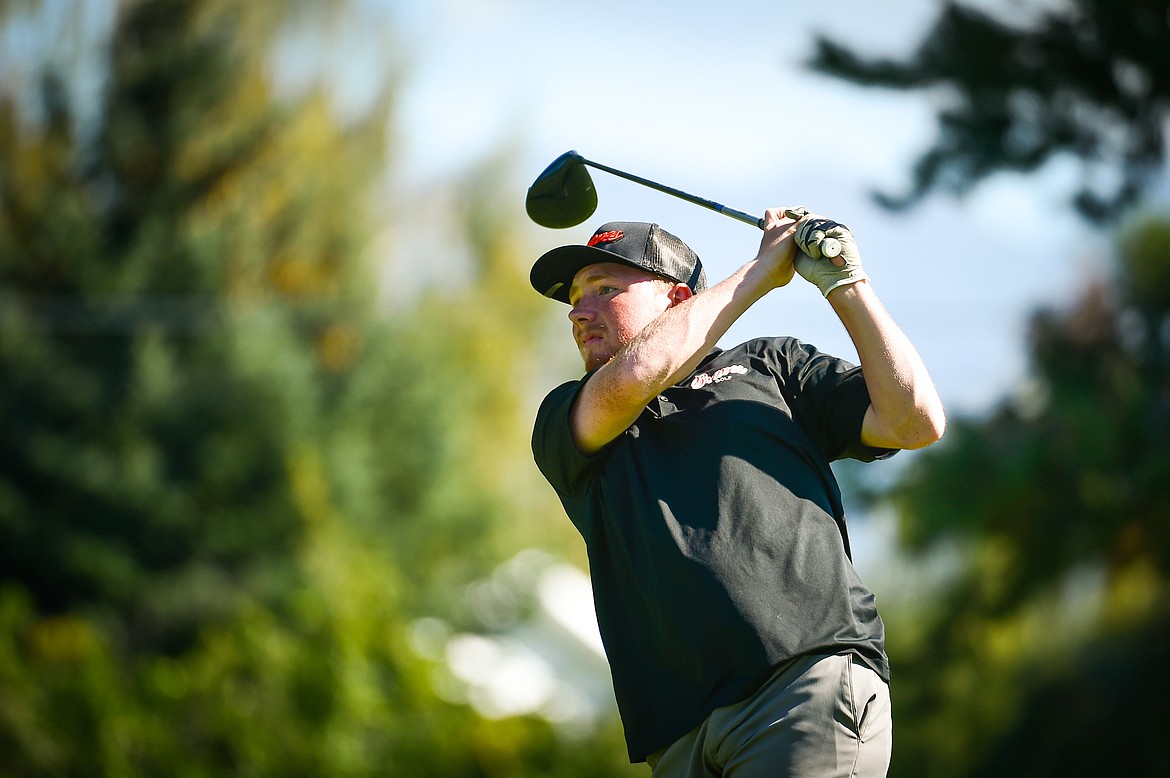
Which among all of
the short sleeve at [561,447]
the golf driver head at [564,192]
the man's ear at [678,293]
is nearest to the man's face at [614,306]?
the man's ear at [678,293]

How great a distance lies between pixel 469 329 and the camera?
76.1 ft

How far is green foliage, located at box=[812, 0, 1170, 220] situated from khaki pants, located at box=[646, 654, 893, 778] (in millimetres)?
5432

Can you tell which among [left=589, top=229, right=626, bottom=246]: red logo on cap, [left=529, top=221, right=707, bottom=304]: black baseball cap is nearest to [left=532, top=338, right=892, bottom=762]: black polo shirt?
[left=529, top=221, right=707, bottom=304]: black baseball cap

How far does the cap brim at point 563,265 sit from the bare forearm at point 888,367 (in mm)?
603

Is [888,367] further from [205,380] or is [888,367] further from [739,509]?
[205,380]

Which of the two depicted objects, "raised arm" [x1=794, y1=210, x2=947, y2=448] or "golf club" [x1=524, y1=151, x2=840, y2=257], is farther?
"golf club" [x1=524, y1=151, x2=840, y2=257]

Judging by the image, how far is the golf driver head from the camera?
3.80 metres

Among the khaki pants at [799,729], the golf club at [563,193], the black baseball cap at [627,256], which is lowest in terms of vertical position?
the khaki pants at [799,729]

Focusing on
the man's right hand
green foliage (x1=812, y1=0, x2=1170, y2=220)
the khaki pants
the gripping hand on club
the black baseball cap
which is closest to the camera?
the khaki pants

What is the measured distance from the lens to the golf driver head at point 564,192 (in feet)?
12.5

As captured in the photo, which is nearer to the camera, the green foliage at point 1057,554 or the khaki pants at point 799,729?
the khaki pants at point 799,729

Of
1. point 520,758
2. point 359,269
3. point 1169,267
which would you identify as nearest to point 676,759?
point 520,758

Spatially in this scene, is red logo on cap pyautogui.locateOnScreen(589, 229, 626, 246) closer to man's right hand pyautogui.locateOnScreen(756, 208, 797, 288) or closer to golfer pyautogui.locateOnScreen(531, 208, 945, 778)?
golfer pyautogui.locateOnScreen(531, 208, 945, 778)

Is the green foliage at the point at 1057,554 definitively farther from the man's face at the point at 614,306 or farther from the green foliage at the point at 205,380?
the green foliage at the point at 205,380
